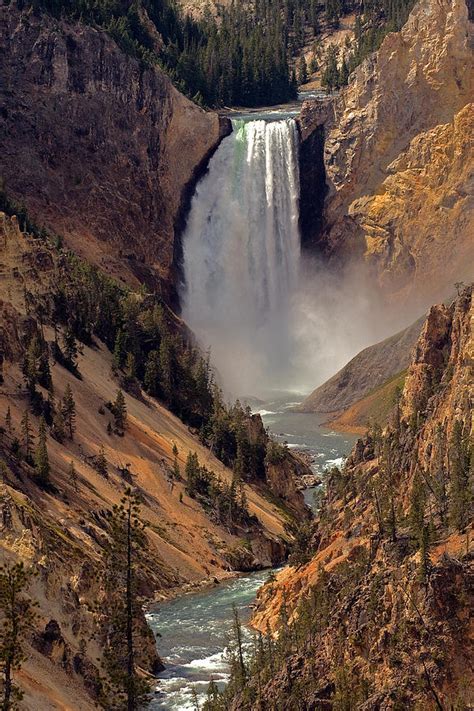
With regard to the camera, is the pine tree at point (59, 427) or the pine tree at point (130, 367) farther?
the pine tree at point (130, 367)

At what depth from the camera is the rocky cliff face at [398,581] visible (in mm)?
35938

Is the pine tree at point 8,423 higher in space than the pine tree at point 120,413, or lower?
higher

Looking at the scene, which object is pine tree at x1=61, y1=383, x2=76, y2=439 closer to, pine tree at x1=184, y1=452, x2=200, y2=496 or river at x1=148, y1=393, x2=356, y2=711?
pine tree at x1=184, y1=452, x2=200, y2=496

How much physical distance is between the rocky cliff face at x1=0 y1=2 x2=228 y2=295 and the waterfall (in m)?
6.11

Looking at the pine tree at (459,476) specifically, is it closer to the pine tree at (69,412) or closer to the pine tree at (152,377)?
the pine tree at (69,412)

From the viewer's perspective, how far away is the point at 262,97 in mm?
188125

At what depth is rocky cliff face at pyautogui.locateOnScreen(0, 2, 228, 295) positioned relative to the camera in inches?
5276

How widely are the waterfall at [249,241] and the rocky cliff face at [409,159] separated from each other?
15.8 ft

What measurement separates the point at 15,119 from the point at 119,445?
2462 inches

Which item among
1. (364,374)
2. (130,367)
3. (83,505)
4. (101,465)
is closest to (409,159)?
(364,374)

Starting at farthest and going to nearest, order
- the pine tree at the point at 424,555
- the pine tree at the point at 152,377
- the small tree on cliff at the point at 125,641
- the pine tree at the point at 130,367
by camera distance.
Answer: the pine tree at the point at 152,377 → the pine tree at the point at 130,367 → the pine tree at the point at 424,555 → the small tree on cliff at the point at 125,641

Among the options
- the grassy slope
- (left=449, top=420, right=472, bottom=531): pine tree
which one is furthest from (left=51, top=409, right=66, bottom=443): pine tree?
the grassy slope

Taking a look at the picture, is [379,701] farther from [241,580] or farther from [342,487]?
[241,580]

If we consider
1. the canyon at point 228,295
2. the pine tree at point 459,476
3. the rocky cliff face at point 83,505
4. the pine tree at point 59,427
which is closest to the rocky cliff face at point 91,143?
the canyon at point 228,295
